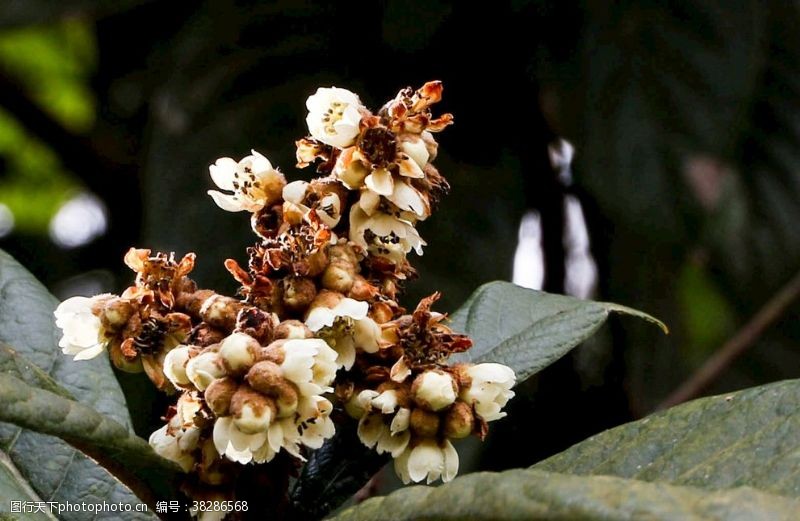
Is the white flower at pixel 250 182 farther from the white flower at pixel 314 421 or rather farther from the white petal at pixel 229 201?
the white flower at pixel 314 421

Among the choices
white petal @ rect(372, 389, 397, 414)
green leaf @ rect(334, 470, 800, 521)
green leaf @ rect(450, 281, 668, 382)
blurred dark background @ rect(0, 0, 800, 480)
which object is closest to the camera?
green leaf @ rect(334, 470, 800, 521)

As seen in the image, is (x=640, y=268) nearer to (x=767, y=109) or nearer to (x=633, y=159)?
(x=633, y=159)

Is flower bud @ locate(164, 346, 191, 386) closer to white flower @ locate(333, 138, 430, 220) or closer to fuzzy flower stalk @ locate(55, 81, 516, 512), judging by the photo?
fuzzy flower stalk @ locate(55, 81, 516, 512)

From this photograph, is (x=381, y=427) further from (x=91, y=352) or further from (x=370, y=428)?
(x=91, y=352)

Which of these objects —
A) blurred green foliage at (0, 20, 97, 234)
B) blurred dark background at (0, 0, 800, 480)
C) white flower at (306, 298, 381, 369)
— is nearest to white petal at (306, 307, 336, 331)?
white flower at (306, 298, 381, 369)

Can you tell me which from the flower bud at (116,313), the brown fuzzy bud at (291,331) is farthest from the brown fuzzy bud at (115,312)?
the brown fuzzy bud at (291,331)
